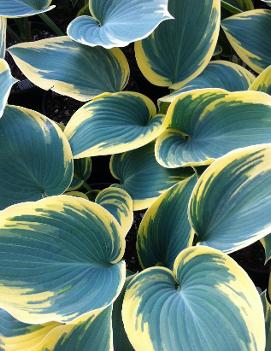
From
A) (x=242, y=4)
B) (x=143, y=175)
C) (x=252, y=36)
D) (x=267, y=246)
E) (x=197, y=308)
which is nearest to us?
(x=197, y=308)

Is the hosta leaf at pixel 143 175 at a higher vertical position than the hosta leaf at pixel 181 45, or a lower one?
lower

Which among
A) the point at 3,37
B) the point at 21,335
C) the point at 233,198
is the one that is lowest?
the point at 21,335

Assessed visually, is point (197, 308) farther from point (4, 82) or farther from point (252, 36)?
point (252, 36)

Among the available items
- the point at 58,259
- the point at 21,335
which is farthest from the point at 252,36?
the point at 21,335

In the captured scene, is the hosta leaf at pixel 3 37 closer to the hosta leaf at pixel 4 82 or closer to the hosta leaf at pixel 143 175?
the hosta leaf at pixel 4 82

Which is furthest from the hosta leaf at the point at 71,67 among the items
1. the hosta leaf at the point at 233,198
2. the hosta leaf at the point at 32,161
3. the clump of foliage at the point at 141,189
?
the hosta leaf at the point at 233,198

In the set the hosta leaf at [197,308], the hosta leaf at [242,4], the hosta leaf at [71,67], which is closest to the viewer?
the hosta leaf at [197,308]

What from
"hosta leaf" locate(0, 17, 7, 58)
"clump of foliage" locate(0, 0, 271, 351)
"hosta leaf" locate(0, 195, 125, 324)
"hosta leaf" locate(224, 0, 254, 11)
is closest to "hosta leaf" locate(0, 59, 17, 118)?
"clump of foliage" locate(0, 0, 271, 351)
